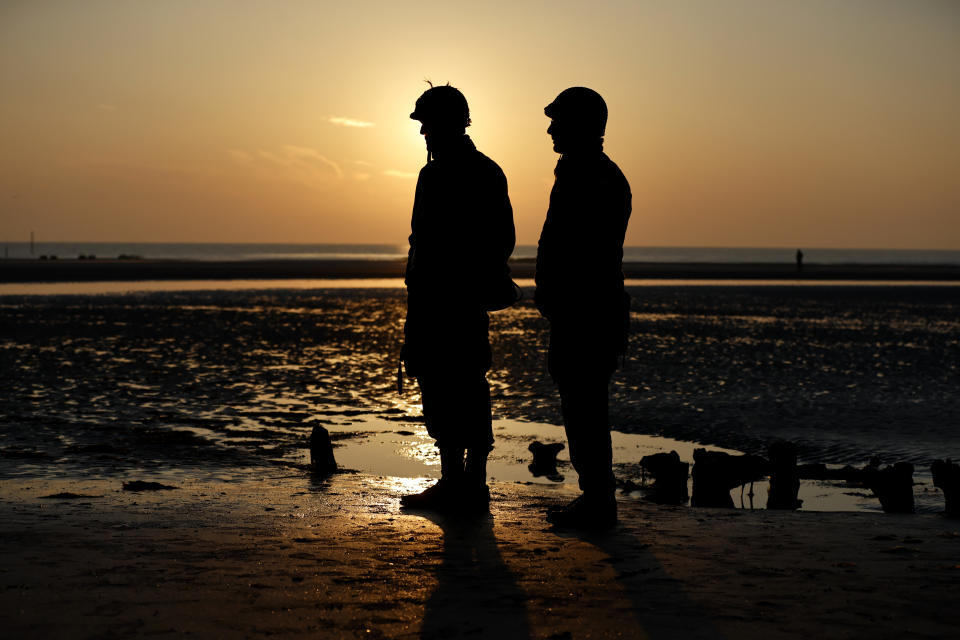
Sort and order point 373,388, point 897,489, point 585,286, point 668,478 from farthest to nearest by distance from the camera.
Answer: point 373,388, point 668,478, point 897,489, point 585,286

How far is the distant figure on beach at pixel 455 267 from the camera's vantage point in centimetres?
542

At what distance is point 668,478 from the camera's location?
6.66 metres

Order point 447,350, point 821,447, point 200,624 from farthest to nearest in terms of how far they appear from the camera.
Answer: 1. point 821,447
2. point 447,350
3. point 200,624

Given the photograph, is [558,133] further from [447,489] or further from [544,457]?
[544,457]

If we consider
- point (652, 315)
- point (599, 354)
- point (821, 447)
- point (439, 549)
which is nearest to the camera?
point (439, 549)

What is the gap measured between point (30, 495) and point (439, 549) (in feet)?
10.5

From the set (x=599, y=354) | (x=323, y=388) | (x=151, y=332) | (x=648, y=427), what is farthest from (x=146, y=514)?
(x=151, y=332)

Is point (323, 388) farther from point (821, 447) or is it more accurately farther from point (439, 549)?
point (439, 549)

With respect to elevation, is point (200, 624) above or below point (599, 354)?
below

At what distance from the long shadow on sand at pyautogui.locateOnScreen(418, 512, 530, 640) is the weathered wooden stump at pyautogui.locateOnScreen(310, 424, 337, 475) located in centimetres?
252

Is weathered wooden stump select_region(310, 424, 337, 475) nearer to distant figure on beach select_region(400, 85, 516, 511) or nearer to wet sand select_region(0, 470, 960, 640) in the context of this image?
wet sand select_region(0, 470, 960, 640)

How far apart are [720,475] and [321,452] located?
3034mm

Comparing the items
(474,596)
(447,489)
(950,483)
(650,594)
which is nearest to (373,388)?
(447,489)

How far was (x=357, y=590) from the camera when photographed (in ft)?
12.4
